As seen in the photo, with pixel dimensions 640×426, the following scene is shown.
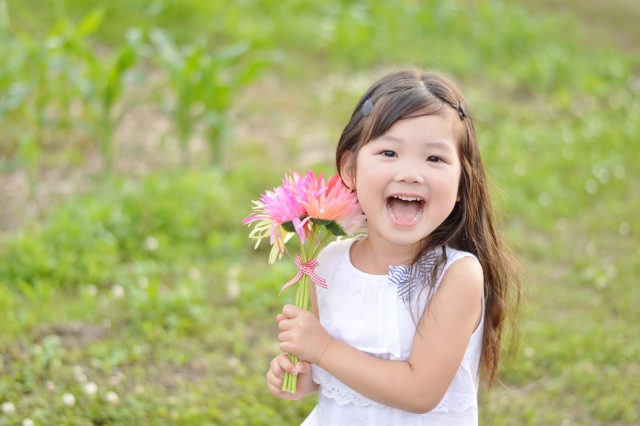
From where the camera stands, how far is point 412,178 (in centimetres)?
151

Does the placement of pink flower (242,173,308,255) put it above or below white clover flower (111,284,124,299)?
above

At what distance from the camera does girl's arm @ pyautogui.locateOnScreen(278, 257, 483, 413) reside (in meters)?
1.55

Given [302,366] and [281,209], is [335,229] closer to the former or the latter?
[281,209]

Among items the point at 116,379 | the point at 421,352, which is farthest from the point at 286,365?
the point at 116,379

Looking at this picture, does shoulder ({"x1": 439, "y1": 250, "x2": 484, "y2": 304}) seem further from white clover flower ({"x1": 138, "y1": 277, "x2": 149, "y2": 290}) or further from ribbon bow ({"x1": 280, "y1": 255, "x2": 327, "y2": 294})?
white clover flower ({"x1": 138, "y1": 277, "x2": 149, "y2": 290})

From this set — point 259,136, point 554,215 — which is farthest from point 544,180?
point 259,136

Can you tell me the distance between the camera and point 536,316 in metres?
3.23

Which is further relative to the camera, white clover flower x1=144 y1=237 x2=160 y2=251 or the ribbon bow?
white clover flower x1=144 y1=237 x2=160 y2=251

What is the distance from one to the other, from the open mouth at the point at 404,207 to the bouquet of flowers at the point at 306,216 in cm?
11

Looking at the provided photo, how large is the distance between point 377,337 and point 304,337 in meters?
0.16

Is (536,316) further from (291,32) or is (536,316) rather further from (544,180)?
(291,32)

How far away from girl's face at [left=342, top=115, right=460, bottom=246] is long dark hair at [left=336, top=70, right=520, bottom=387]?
0.03m

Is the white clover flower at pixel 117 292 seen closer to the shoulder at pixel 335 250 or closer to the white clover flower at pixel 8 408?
the white clover flower at pixel 8 408

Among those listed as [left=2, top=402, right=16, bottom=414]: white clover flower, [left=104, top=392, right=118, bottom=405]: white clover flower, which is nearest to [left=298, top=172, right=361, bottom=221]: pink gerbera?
[left=104, top=392, right=118, bottom=405]: white clover flower
